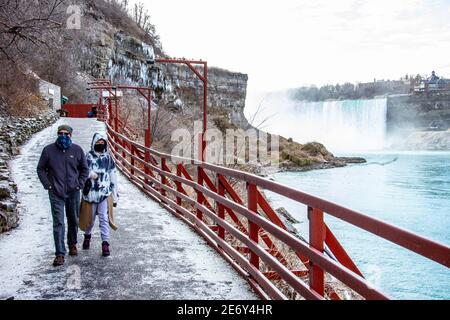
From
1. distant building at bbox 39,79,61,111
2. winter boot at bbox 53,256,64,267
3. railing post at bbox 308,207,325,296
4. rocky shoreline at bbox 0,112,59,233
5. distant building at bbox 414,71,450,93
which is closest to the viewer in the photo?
railing post at bbox 308,207,325,296

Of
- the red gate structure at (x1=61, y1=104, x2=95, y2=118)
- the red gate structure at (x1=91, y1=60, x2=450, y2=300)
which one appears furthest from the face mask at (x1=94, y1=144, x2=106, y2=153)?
the red gate structure at (x1=61, y1=104, x2=95, y2=118)

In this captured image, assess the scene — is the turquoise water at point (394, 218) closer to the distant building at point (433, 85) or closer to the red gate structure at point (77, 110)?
the red gate structure at point (77, 110)

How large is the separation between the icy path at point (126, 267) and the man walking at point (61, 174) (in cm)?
46

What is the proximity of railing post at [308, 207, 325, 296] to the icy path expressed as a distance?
124 centimetres

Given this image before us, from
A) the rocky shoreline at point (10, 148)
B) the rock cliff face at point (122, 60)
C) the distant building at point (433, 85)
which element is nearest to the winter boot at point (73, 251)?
the rocky shoreline at point (10, 148)

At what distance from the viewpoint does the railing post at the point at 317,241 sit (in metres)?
3.61

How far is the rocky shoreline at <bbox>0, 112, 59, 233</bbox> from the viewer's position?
7664mm

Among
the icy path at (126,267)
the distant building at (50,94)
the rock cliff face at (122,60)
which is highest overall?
the rock cliff face at (122,60)

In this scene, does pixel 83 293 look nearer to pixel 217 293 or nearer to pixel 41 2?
pixel 217 293

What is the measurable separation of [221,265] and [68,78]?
2196 inches

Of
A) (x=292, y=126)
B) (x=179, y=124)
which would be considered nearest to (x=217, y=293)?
(x=179, y=124)

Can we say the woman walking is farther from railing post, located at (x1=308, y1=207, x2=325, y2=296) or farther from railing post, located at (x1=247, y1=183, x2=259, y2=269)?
railing post, located at (x1=308, y1=207, x2=325, y2=296)

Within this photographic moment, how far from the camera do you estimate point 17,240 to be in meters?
7.05
